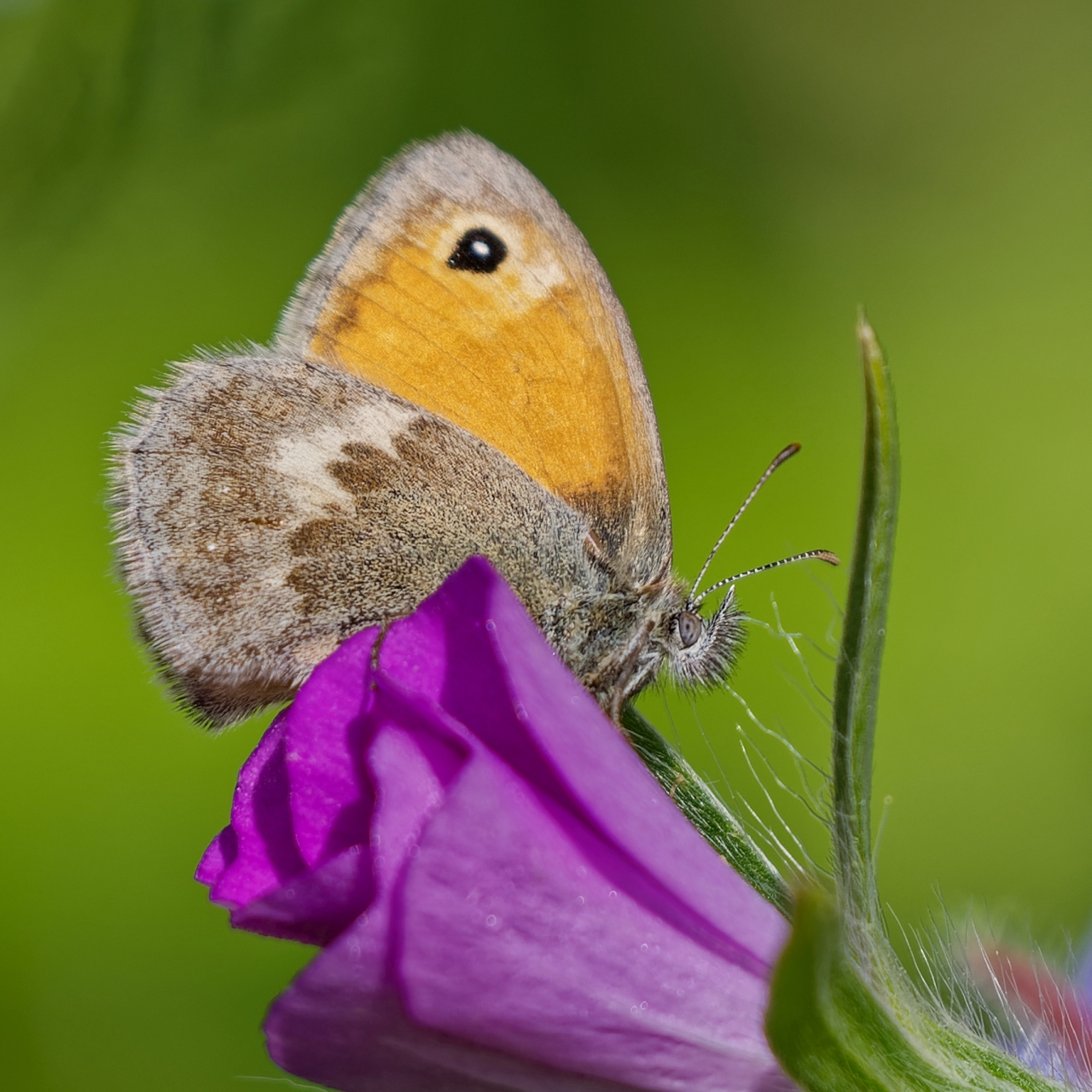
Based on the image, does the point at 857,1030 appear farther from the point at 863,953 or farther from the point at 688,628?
the point at 688,628

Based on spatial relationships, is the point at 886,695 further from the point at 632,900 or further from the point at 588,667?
the point at 632,900

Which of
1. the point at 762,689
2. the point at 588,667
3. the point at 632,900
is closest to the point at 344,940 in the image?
the point at 632,900

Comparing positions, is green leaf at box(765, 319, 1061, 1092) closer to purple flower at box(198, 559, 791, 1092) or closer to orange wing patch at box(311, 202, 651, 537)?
purple flower at box(198, 559, 791, 1092)

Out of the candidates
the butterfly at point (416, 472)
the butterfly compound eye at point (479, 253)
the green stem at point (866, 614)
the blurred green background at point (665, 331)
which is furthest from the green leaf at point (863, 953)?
the blurred green background at point (665, 331)

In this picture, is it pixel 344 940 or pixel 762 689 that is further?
pixel 762 689

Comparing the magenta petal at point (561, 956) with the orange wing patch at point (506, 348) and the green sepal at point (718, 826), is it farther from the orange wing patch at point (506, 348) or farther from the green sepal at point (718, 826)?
the orange wing patch at point (506, 348)
